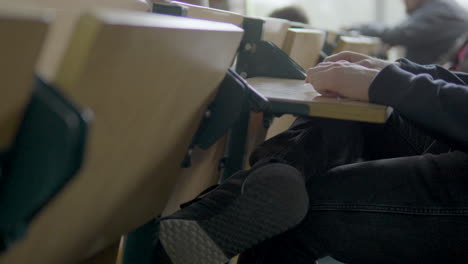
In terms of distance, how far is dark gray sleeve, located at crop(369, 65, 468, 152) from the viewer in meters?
0.99

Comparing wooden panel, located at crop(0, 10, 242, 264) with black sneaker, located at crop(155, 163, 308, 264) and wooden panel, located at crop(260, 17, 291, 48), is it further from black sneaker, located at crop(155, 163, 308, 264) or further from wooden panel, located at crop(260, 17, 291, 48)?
wooden panel, located at crop(260, 17, 291, 48)

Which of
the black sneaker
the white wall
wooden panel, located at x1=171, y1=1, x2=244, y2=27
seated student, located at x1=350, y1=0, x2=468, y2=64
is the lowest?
the white wall

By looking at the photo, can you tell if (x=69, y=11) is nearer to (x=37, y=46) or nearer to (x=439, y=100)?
(x=37, y=46)

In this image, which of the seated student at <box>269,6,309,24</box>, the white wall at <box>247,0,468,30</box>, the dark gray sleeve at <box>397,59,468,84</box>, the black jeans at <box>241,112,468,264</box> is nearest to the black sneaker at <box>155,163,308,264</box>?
the black jeans at <box>241,112,468,264</box>

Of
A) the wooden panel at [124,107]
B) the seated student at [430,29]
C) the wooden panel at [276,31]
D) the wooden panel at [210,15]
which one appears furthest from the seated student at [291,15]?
the wooden panel at [124,107]

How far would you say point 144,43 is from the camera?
1.85ft

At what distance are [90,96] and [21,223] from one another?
0.15m

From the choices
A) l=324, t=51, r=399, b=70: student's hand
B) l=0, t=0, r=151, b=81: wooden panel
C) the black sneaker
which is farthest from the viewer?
l=324, t=51, r=399, b=70: student's hand

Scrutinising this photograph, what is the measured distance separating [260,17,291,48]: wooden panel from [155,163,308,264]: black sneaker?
2.12 feet

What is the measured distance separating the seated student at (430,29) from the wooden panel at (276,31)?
10.3 feet

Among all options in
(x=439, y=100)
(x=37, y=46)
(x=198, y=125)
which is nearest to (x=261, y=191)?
(x=198, y=125)

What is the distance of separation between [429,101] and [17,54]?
74cm

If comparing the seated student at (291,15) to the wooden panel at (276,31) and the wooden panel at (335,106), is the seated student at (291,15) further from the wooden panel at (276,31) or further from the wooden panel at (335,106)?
the wooden panel at (335,106)

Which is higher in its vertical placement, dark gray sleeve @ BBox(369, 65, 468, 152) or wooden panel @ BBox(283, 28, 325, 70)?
dark gray sleeve @ BBox(369, 65, 468, 152)
